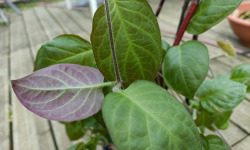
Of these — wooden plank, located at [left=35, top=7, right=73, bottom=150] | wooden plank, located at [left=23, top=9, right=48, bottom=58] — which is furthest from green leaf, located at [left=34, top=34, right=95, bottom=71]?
wooden plank, located at [left=23, top=9, right=48, bottom=58]

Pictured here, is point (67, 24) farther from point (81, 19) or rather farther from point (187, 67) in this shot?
point (187, 67)

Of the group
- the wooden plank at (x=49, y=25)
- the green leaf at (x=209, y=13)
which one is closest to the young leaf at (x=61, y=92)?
the green leaf at (x=209, y=13)

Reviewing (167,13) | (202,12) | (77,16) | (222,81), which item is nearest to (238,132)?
(222,81)

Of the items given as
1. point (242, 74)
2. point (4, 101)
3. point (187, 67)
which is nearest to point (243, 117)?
point (242, 74)

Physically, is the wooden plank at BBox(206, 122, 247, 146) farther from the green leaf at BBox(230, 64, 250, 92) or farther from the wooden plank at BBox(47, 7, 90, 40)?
the wooden plank at BBox(47, 7, 90, 40)

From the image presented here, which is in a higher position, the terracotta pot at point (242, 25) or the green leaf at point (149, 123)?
the green leaf at point (149, 123)

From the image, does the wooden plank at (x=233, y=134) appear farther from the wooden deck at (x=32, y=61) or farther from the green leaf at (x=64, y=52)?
the green leaf at (x=64, y=52)
